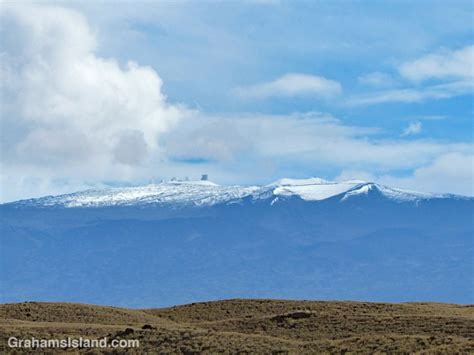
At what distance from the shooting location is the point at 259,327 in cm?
6750

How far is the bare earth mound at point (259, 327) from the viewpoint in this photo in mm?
54031

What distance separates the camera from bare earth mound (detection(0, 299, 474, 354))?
54.0 meters

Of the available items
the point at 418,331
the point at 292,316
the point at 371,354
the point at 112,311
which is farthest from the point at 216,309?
the point at 371,354

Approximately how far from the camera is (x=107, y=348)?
182ft

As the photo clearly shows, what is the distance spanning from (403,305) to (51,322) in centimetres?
2511

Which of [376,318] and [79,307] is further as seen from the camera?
[79,307]

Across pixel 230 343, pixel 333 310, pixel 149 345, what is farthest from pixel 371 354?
pixel 333 310

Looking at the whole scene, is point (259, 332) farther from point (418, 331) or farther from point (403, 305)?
point (403, 305)

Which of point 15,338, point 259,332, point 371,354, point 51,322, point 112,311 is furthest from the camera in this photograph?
point 112,311

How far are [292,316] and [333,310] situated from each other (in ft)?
18.9

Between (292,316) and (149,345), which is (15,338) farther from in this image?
(292,316)

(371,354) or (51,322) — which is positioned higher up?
(51,322)

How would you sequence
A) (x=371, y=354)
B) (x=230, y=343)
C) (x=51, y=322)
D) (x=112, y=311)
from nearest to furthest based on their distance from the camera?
(x=371, y=354)
(x=230, y=343)
(x=51, y=322)
(x=112, y=311)

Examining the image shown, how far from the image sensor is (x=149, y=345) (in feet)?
182
